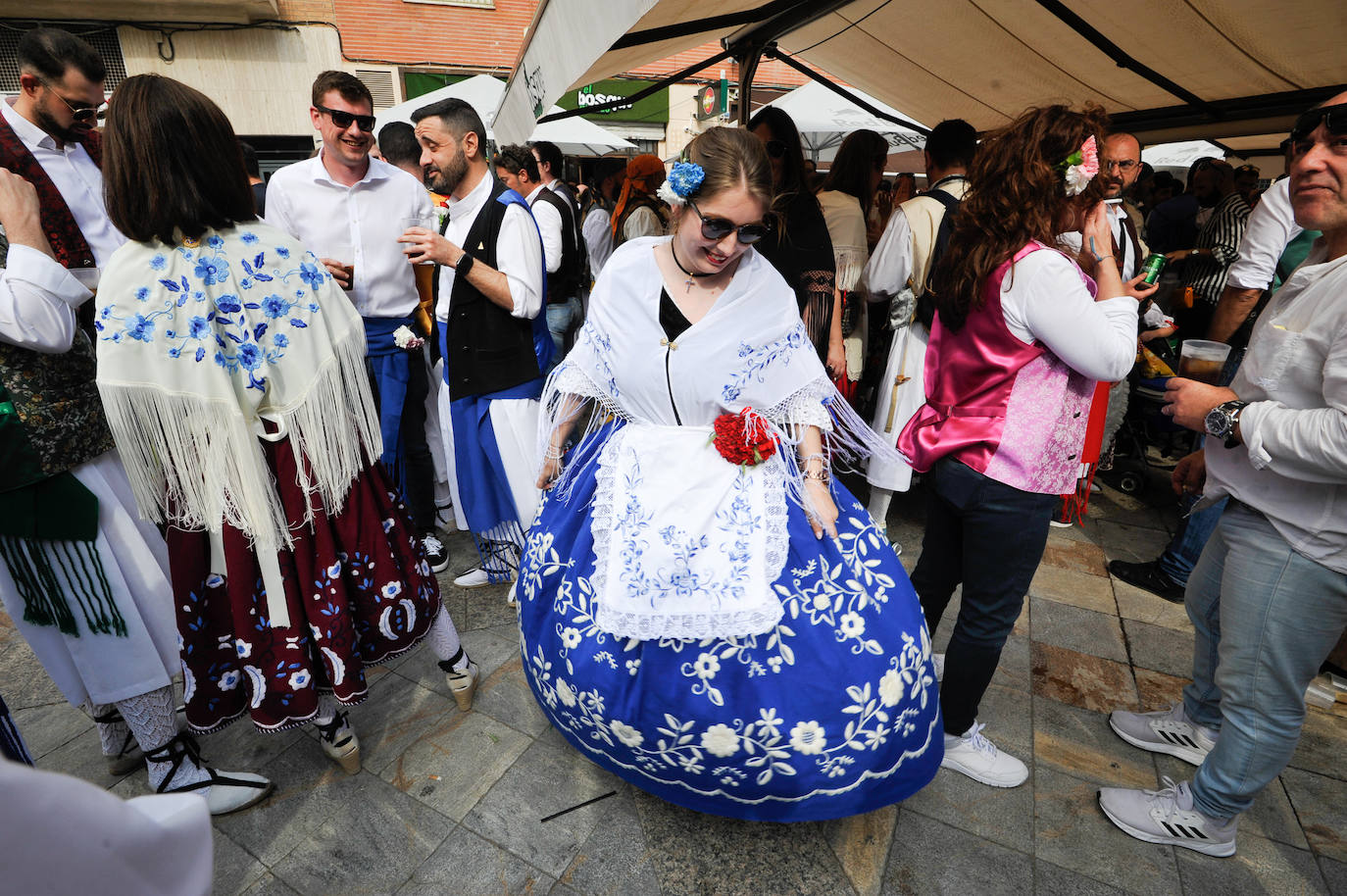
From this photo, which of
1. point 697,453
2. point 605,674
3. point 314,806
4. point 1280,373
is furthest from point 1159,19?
point 314,806

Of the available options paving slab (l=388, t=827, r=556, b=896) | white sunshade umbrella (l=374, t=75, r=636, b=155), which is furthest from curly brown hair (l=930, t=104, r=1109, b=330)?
white sunshade umbrella (l=374, t=75, r=636, b=155)

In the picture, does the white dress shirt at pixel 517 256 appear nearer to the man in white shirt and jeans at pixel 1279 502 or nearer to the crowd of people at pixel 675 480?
the crowd of people at pixel 675 480

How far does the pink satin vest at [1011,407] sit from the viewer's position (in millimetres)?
1736

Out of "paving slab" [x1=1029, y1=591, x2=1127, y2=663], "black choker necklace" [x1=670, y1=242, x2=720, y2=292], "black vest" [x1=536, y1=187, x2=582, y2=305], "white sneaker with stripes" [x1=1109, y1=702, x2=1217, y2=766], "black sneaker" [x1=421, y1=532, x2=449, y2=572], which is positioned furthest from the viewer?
"black vest" [x1=536, y1=187, x2=582, y2=305]

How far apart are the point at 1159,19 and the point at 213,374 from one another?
4.16 metres

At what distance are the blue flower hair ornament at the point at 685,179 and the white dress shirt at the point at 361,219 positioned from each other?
203cm

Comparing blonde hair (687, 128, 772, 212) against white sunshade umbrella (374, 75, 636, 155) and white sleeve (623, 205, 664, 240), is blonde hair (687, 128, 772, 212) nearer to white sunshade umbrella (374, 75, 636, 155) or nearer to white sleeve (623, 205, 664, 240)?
white sleeve (623, 205, 664, 240)

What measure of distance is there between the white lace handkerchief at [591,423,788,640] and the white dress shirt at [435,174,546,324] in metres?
1.26

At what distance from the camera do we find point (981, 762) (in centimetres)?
215

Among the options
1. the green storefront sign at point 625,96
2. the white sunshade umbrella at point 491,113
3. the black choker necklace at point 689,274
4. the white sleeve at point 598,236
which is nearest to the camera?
the black choker necklace at point 689,274

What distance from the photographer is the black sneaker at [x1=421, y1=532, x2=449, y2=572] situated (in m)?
3.53

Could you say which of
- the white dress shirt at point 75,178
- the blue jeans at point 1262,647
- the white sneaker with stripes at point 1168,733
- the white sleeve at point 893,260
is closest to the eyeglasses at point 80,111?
the white dress shirt at point 75,178

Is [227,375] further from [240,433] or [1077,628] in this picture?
[1077,628]

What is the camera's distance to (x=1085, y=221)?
1.72 meters
